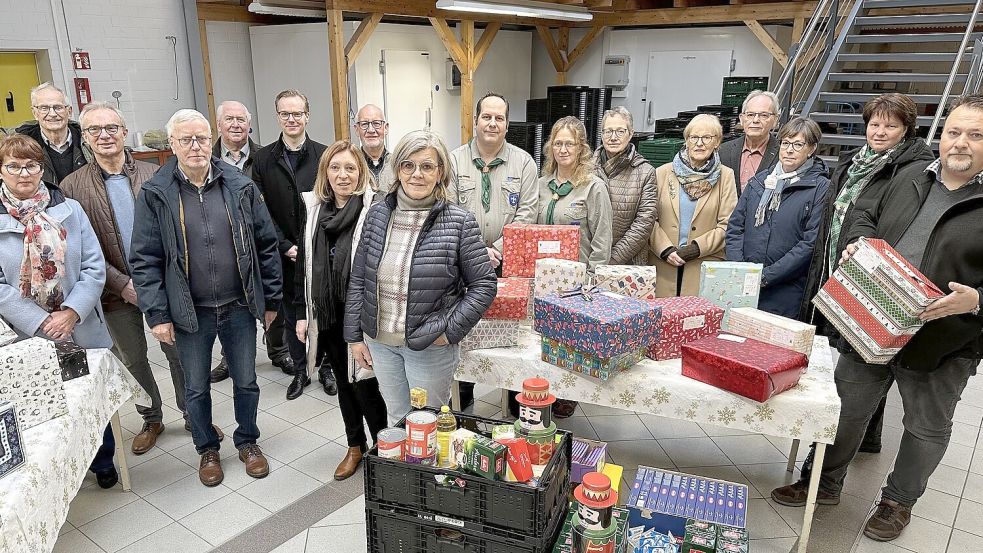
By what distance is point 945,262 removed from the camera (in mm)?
2275

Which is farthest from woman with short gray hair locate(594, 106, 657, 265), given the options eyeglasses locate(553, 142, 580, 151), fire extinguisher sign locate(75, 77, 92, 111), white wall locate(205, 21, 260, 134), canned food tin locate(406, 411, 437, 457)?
white wall locate(205, 21, 260, 134)

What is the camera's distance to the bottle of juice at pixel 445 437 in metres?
2.00

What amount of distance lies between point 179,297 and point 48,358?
1.90ft

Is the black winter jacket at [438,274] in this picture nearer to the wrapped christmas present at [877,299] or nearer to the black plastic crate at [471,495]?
the black plastic crate at [471,495]

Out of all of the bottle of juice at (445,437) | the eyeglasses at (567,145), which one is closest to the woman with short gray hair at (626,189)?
the eyeglasses at (567,145)

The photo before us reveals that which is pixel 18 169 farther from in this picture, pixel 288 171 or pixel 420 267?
pixel 420 267

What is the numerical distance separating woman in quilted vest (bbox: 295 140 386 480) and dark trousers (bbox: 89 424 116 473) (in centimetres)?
101

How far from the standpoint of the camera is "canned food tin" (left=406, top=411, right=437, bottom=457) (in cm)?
193

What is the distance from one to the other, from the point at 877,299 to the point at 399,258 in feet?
5.77

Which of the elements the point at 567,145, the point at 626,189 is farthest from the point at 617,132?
the point at 567,145

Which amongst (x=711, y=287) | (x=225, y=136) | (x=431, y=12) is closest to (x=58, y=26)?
(x=431, y=12)

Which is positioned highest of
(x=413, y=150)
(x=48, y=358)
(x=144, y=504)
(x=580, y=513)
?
(x=413, y=150)

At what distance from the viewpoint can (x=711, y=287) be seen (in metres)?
2.78

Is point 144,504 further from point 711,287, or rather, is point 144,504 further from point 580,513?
point 711,287
